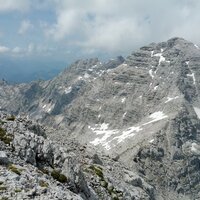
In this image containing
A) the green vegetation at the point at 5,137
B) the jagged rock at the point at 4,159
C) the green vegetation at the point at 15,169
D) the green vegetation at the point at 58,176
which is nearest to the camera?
the green vegetation at the point at 15,169

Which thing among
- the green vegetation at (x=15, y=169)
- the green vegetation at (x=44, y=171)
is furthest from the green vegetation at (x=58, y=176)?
the green vegetation at (x=15, y=169)

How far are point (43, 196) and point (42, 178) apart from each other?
4.67m

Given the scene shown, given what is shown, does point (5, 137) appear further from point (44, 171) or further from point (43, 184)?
point (43, 184)

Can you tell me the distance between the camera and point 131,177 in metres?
60.3

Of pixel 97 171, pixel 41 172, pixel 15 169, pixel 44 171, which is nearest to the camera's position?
pixel 15 169

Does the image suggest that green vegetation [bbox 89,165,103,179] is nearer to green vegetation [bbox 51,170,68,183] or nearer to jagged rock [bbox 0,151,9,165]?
green vegetation [bbox 51,170,68,183]

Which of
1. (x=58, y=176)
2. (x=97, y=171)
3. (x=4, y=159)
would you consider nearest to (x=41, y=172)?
(x=58, y=176)

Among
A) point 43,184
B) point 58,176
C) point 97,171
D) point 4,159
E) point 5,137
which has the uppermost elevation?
point 5,137

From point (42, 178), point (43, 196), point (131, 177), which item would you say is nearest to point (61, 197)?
point (43, 196)

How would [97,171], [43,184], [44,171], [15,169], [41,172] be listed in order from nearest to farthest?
[43,184], [15,169], [41,172], [44,171], [97,171]

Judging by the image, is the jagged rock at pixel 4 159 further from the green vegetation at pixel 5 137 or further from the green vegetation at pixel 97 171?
the green vegetation at pixel 97 171

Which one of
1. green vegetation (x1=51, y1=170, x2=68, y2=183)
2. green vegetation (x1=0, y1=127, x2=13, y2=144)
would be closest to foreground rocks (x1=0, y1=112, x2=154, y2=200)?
green vegetation (x1=51, y1=170, x2=68, y2=183)

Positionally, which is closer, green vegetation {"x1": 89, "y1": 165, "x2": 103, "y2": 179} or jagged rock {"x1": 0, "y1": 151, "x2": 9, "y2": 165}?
jagged rock {"x1": 0, "y1": 151, "x2": 9, "y2": 165}

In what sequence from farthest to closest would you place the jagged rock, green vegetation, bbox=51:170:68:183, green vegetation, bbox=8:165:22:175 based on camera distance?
green vegetation, bbox=51:170:68:183
the jagged rock
green vegetation, bbox=8:165:22:175
